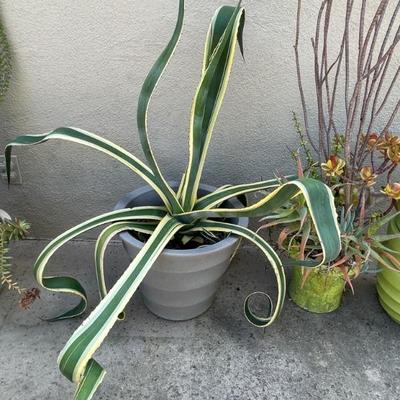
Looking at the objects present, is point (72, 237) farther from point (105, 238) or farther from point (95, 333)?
point (95, 333)

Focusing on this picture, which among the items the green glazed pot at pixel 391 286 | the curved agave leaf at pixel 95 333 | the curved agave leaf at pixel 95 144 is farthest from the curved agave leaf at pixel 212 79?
the green glazed pot at pixel 391 286

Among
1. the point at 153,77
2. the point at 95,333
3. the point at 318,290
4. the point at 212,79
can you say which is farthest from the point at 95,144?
the point at 318,290

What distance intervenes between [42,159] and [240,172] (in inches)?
29.5

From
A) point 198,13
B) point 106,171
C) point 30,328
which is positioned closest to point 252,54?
point 198,13

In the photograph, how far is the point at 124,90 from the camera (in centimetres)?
152

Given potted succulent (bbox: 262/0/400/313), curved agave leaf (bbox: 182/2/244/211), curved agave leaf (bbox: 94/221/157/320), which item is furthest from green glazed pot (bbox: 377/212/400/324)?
curved agave leaf (bbox: 94/221/157/320)

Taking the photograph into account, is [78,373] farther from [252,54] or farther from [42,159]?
[252,54]

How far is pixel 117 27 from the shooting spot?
4.66ft

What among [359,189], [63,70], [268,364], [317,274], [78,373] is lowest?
[268,364]

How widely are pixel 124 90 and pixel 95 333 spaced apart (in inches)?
33.8

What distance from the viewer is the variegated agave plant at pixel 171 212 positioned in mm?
962

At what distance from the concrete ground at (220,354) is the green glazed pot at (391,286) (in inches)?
2.6

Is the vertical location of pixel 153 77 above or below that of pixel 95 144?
above

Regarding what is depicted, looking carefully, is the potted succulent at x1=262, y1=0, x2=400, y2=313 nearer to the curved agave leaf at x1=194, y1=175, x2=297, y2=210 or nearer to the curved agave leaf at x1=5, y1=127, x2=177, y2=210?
the curved agave leaf at x1=194, y1=175, x2=297, y2=210
